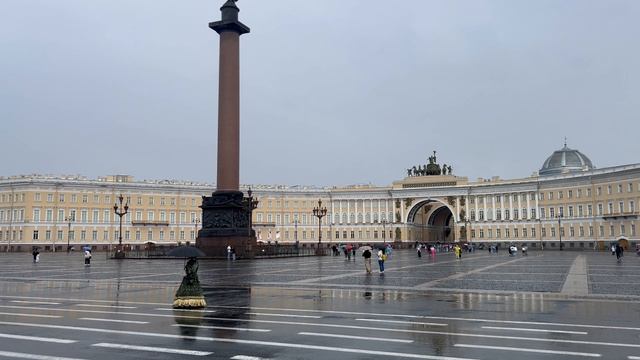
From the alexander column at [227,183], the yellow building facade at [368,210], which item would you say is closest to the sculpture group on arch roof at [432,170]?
the yellow building facade at [368,210]

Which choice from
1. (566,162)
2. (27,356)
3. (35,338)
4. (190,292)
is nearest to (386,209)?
(566,162)

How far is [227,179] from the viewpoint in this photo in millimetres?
47812

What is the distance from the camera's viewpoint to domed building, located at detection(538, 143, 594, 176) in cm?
11838

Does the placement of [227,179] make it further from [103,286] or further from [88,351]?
[88,351]

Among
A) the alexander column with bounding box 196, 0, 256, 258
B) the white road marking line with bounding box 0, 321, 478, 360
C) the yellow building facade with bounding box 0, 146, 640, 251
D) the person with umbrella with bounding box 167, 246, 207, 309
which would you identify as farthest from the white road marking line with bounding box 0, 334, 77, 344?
the yellow building facade with bounding box 0, 146, 640, 251

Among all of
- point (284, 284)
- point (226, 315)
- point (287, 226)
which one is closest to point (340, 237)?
point (287, 226)

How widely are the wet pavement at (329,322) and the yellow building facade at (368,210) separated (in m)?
64.5

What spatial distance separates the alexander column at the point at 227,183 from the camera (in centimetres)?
4741

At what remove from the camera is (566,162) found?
119750 mm

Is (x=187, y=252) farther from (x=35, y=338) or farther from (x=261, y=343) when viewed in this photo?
(x=261, y=343)

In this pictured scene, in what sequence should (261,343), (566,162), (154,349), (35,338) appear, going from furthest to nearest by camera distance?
(566,162) → (35,338) → (261,343) → (154,349)

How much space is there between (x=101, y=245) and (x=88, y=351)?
322 feet

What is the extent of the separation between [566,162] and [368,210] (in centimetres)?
4202

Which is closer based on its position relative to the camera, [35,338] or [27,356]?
[27,356]
